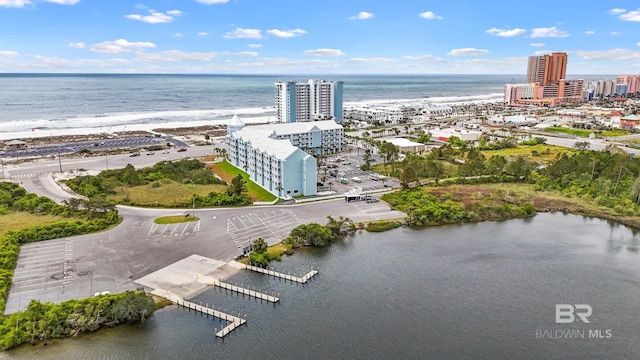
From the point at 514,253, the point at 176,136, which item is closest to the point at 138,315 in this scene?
the point at 514,253

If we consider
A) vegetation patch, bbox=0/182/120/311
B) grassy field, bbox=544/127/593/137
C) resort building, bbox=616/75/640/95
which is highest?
resort building, bbox=616/75/640/95

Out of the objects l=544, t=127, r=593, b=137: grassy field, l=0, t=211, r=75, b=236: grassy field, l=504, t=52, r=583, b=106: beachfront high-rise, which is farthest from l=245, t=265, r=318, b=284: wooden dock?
l=504, t=52, r=583, b=106: beachfront high-rise

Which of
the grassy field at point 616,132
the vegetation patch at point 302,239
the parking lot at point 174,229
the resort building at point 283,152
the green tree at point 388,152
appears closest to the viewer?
the vegetation patch at point 302,239

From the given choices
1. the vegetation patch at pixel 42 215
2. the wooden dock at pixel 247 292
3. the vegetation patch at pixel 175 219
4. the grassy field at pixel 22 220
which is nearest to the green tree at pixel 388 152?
the vegetation patch at pixel 175 219

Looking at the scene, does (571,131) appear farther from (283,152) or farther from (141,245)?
(141,245)

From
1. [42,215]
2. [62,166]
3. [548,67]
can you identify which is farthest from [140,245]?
[548,67]

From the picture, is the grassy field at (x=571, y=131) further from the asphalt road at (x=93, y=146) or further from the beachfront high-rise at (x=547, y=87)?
the asphalt road at (x=93, y=146)

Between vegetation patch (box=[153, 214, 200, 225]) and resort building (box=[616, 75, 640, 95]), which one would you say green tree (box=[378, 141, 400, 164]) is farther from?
resort building (box=[616, 75, 640, 95])
